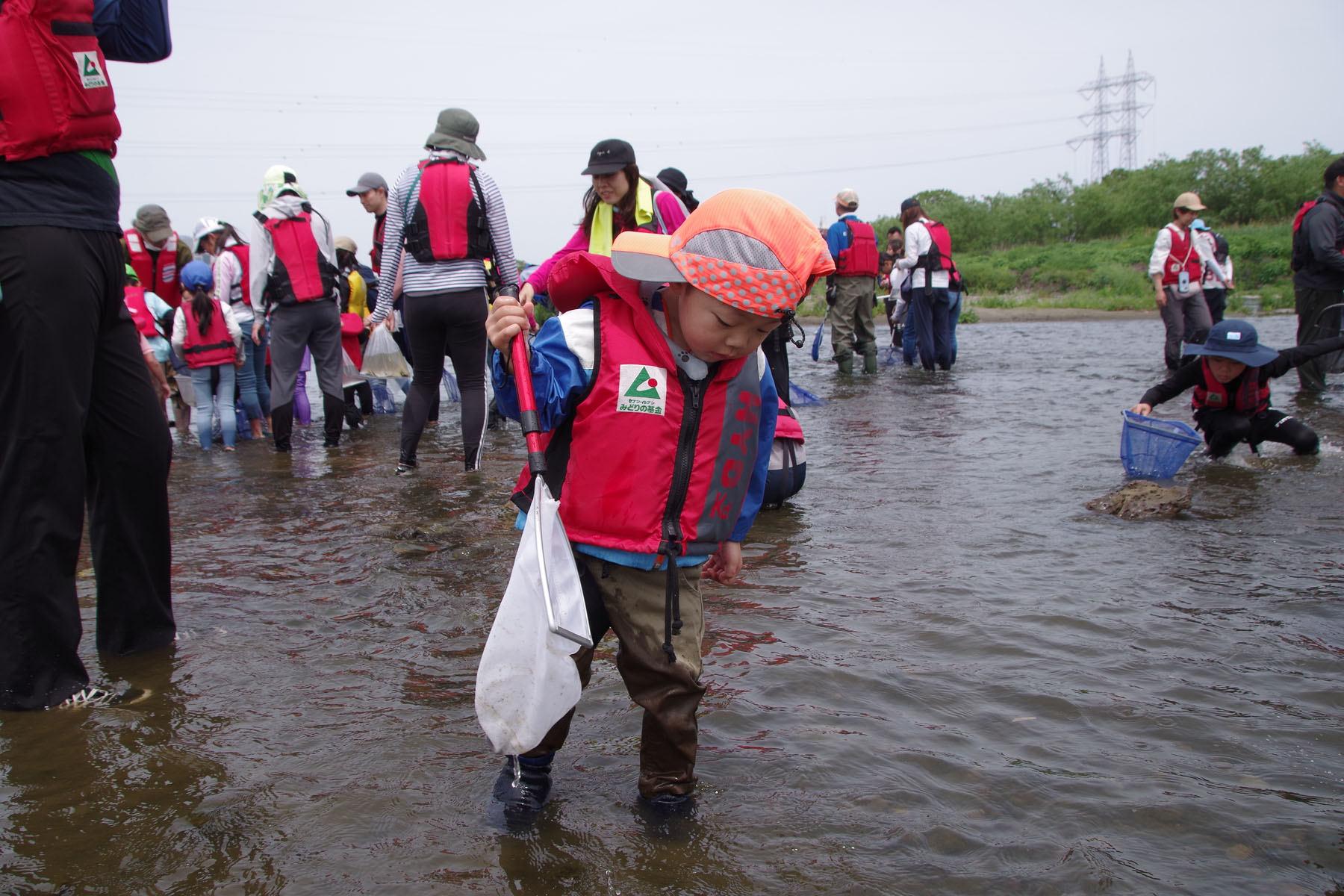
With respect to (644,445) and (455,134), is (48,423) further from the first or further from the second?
(455,134)

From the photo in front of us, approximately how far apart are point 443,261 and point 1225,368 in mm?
5058

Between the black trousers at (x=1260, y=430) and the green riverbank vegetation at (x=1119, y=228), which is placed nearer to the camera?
the black trousers at (x=1260, y=430)

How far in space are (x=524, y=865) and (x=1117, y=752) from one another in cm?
167

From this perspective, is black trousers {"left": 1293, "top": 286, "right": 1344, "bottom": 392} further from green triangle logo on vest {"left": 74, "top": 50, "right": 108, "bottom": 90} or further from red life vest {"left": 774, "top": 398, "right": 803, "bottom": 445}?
green triangle logo on vest {"left": 74, "top": 50, "right": 108, "bottom": 90}

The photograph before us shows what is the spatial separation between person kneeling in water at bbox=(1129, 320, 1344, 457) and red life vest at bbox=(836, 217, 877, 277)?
245 inches

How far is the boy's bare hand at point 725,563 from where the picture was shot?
257 cm

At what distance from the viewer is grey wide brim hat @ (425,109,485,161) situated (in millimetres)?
6094

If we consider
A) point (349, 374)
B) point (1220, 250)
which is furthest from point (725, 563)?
point (1220, 250)

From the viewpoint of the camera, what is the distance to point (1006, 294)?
31.9 meters

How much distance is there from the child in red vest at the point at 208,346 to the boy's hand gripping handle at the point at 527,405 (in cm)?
695

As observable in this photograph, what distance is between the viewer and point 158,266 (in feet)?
29.1

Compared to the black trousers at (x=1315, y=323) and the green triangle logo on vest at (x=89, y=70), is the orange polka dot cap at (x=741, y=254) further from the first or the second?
the black trousers at (x=1315, y=323)

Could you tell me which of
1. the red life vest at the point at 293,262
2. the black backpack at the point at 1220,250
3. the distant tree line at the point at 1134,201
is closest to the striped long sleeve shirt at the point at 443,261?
the red life vest at the point at 293,262

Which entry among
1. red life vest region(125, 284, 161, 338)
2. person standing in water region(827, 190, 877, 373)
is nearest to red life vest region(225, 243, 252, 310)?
red life vest region(125, 284, 161, 338)
